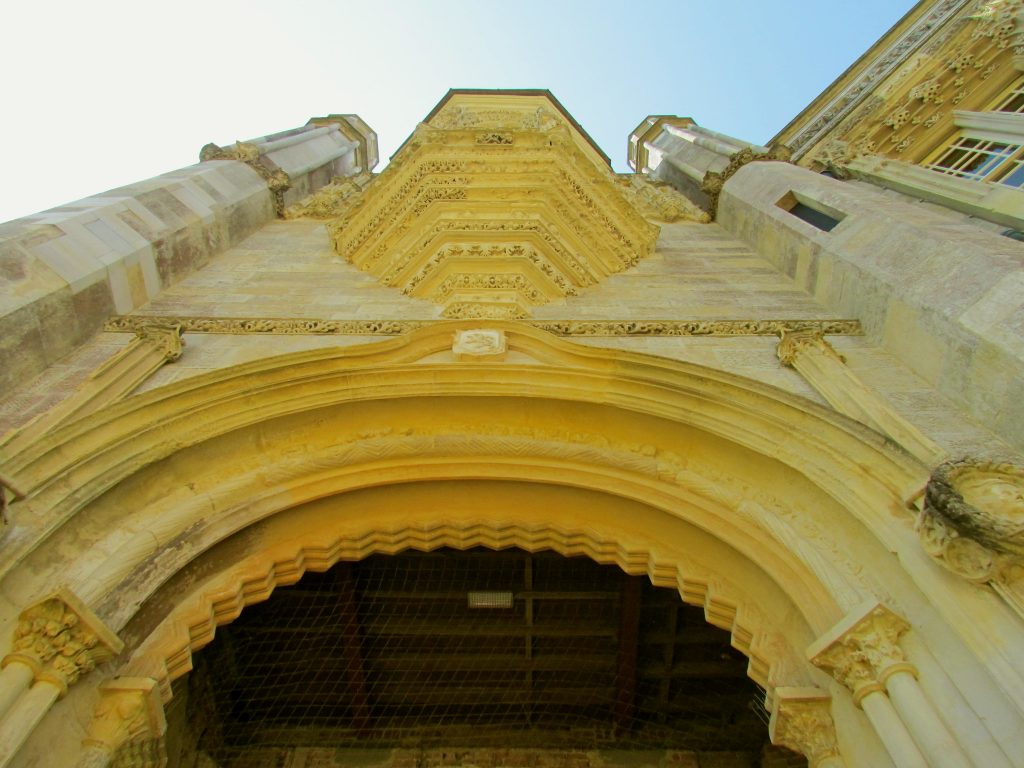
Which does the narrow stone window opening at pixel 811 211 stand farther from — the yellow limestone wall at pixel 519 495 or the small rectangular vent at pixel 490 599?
the small rectangular vent at pixel 490 599

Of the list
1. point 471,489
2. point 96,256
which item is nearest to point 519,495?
point 471,489

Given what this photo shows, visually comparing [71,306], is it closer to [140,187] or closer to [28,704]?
[140,187]

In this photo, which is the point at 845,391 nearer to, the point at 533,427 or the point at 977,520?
the point at 977,520

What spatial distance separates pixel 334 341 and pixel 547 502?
2.40 meters

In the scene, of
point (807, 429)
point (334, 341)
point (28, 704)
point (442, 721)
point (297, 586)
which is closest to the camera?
point (28, 704)

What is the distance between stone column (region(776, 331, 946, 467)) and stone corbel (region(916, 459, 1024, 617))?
2.37 feet

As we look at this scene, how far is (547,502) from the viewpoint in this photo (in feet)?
18.7

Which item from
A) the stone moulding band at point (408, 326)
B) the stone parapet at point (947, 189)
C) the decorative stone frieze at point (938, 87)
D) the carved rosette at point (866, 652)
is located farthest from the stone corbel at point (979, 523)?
the decorative stone frieze at point (938, 87)

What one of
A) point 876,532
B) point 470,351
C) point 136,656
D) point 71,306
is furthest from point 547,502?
point 71,306

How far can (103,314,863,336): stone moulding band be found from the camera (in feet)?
22.1

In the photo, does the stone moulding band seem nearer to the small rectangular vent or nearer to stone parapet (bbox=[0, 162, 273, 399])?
stone parapet (bbox=[0, 162, 273, 399])

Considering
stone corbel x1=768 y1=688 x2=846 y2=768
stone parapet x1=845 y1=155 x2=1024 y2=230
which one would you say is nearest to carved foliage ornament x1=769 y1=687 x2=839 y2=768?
stone corbel x1=768 y1=688 x2=846 y2=768

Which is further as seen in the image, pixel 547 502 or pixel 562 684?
pixel 562 684

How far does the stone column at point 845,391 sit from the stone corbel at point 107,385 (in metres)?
5.03
